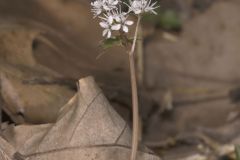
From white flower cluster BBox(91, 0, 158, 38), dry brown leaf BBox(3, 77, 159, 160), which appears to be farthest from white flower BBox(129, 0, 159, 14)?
dry brown leaf BBox(3, 77, 159, 160)

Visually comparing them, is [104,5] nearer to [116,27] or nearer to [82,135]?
[116,27]

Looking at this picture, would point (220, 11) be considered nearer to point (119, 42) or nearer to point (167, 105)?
point (167, 105)

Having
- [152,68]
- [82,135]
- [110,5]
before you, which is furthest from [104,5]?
[152,68]

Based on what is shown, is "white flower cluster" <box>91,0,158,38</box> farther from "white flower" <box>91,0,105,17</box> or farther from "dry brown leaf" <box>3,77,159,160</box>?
"dry brown leaf" <box>3,77,159,160</box>

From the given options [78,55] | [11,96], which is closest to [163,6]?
[78,55]

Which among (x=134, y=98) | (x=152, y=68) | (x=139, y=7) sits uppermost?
(x=152, y=68)

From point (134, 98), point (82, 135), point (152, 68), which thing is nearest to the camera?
point (134, 98)
